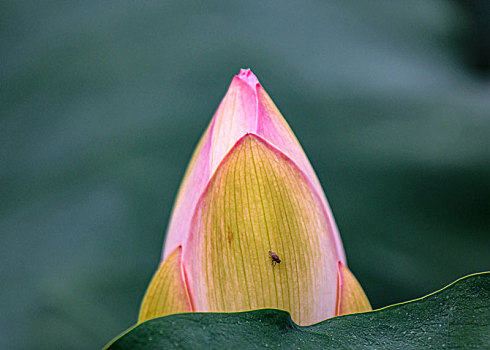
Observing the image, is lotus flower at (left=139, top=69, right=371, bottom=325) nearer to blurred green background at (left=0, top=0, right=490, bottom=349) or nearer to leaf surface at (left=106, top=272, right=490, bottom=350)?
leaf surface at (left=106, top=272, right=490, bottom=350)

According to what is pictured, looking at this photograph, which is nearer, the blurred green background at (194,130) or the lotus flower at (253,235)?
the lotus flower at (253,235)

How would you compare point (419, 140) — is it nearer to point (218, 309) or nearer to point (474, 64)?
point (474, 64)

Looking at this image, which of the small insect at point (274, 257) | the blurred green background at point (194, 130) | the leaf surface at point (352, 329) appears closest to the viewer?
the leaf surface at point (352, 329)

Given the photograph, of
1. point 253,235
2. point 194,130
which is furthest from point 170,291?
point 194,130

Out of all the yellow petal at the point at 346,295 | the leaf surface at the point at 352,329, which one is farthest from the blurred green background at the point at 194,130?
the leaf surface at the point at 352,329

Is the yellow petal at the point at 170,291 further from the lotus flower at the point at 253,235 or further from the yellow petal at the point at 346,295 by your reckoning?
the yellow petal at the point at 346,295

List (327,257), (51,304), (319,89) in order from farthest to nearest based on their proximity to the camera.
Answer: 1. (319,89)
2. (51,304)
3. (327,257)

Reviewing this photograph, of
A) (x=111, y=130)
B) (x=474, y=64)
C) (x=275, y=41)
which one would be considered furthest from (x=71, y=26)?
(x=474, y=64)
